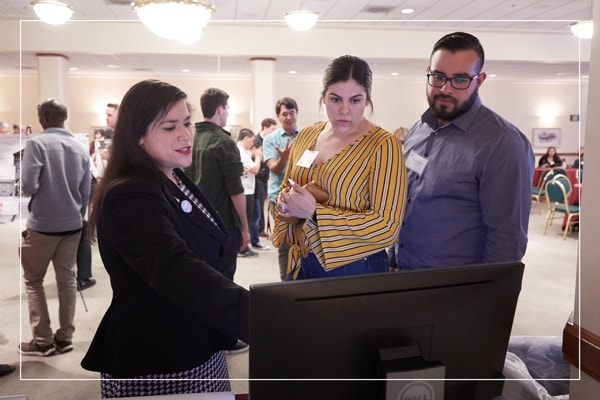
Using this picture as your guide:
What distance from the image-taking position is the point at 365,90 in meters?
1.57

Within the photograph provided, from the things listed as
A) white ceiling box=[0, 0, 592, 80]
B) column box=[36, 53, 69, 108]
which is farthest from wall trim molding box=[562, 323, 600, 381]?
column box=[36, 53, 69, 108]

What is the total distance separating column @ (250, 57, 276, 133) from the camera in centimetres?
816

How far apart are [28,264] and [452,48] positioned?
2635 millimetres

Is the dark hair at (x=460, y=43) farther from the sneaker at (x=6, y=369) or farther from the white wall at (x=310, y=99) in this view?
the white wall at (x=310, y=99)

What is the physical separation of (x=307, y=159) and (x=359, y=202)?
0.77ft

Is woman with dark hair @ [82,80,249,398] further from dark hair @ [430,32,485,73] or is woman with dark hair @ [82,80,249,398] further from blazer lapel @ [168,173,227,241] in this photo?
dark hair @ [430,32,485,73]

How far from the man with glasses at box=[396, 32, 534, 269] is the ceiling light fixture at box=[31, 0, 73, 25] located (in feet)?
15.9

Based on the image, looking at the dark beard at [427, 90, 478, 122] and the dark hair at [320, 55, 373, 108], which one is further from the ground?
the dark hair at [320, 55, 373, 108]

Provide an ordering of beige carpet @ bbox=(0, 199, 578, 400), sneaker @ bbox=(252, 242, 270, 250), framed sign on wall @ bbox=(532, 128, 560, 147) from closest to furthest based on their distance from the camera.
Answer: beige carpet @ bbox=(0, 199, 578, 400)
sneaker @ bbox=(252, 242, 270, 250)
framed sign on wall @ bbox=(532, 128, 560, 147)

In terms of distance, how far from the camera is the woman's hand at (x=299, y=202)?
1.53 metres

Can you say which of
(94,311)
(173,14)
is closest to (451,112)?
(94,311)

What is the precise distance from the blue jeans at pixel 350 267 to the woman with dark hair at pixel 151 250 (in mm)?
435

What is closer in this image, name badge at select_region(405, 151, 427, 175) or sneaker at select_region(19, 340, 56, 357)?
name badge at select_region(405, 151, 427, 175)

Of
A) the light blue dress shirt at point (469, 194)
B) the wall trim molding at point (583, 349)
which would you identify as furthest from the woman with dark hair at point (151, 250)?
the wall trim molding at point (583, 349)
